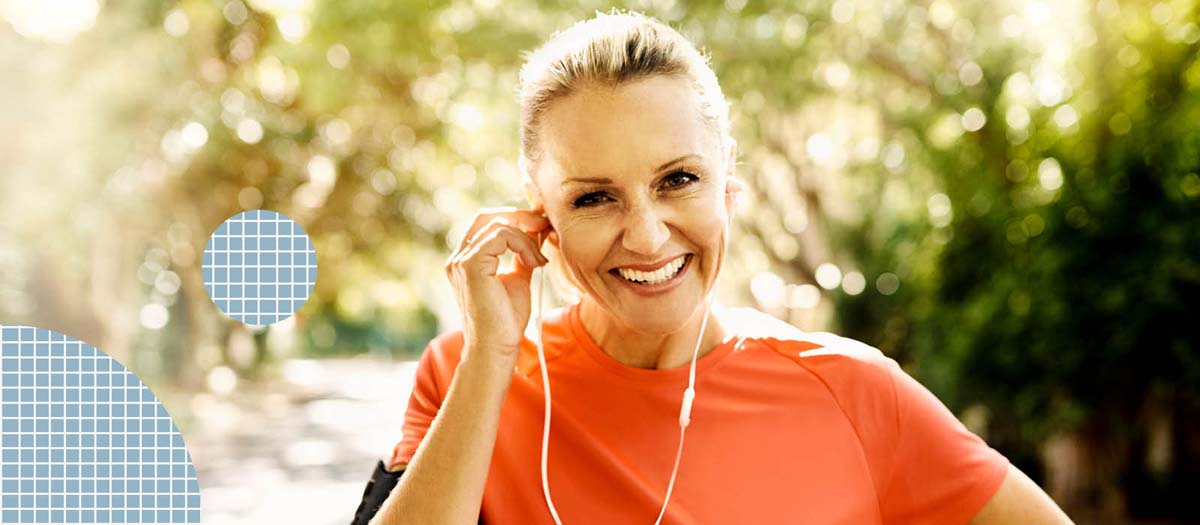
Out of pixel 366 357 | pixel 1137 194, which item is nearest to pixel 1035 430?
pixel 1137 194

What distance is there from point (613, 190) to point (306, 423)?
62.9ft

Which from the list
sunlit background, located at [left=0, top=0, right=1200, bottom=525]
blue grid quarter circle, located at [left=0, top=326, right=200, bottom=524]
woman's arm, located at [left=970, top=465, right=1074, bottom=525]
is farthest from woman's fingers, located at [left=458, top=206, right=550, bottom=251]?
sunlit background, located at [left=0, top=0, right=1200, bottom=525]

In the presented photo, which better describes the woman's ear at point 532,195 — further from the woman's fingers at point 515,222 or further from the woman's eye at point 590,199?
the woman's eye at point 590,199

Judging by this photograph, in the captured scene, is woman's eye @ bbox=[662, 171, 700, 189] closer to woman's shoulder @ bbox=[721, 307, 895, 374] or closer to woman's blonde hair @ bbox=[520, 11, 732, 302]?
woman's blonde hair @ bbox=[520, 11, 732, 302]

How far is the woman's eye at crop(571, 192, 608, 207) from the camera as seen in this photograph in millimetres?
1792

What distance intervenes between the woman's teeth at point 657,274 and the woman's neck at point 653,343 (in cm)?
13

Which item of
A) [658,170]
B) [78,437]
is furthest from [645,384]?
[78,437]

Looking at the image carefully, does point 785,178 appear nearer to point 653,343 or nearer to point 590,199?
point 653,343

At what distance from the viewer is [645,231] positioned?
1771mm

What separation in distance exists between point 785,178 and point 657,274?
36.9 ft

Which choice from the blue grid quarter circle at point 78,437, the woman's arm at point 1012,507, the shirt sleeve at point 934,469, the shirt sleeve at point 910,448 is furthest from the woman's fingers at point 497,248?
the blue grid quarter circle at point 78,437

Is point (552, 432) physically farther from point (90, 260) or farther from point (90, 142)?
point (90, 260)

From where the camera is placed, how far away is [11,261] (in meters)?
13.1

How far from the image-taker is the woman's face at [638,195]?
68.6 inches
